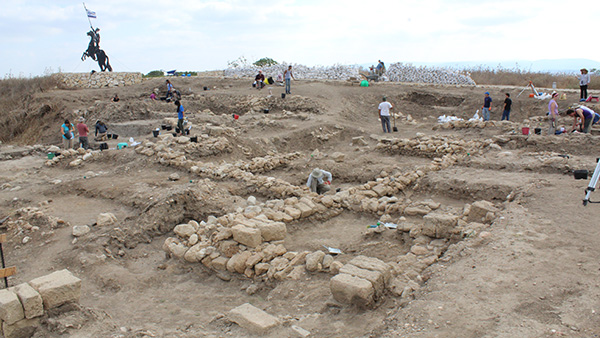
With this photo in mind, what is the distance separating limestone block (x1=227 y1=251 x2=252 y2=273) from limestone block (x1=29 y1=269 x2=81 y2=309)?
6.02 ft

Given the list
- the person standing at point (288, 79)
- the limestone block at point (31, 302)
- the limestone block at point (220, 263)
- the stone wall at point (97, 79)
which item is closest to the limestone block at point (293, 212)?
the limestone block at point (220, 263)

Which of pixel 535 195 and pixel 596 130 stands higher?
pixel 596 130

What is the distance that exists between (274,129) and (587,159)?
29.5 ft

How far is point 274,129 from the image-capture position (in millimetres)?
14047

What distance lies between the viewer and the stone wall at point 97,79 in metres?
24.2

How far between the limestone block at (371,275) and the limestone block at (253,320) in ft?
2.88

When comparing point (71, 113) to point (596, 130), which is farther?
point (71, 113)

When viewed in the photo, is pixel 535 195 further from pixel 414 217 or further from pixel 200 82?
pixel 200 82

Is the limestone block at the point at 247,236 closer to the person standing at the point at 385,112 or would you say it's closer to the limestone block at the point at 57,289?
the limestone block at the point at 57,289

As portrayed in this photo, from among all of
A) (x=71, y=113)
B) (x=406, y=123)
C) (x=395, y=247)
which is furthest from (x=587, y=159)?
(x=71, y=113)

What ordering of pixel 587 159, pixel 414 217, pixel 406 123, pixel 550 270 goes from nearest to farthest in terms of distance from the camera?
pixel 550 270 → pixel 414 217 → pixel 587 159 → pixel 406 123

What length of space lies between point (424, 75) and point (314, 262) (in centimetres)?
2024

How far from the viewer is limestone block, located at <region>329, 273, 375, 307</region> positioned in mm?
A: 3799

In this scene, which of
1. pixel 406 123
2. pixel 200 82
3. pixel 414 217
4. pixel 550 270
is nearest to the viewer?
pixel 550 270
